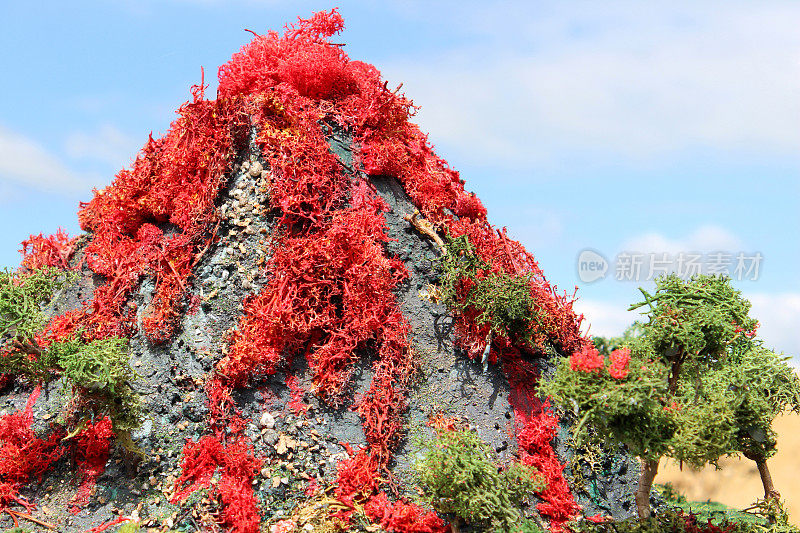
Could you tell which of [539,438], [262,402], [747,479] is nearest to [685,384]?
[539,438]

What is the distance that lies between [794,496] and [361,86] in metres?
11.4

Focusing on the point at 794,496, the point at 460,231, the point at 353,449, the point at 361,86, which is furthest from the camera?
the point at 794,496

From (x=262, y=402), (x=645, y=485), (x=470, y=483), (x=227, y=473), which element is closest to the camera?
(x=470, y=483)

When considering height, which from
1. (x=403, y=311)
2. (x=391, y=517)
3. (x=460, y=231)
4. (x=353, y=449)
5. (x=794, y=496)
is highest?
(x=460, y=231)

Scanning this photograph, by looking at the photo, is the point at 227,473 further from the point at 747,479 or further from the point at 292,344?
the point at 747,479

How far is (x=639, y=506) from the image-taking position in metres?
7.71

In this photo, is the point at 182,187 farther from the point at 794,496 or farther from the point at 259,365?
the point at 794,496

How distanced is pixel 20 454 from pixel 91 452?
3.17ft

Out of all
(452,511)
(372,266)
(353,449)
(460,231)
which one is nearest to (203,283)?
(372,266)

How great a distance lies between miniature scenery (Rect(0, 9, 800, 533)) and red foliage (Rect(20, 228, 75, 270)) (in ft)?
0.12

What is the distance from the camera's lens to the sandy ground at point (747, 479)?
13148mm

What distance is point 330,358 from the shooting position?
8.44 meters

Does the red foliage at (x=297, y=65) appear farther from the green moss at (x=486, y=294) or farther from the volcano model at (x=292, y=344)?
the green moss at (x=486, y=294)

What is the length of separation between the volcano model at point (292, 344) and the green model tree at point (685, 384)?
0.97m
